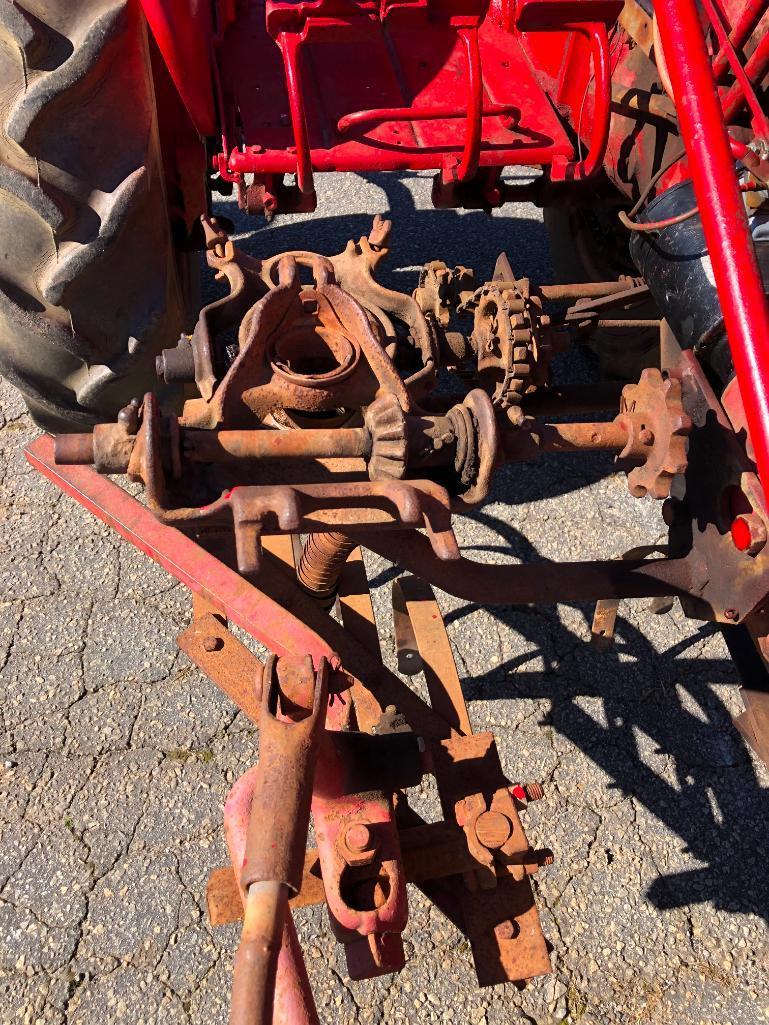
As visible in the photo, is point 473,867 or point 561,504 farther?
point 561,504

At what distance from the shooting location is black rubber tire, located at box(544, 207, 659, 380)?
2666mm

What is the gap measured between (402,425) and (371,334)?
0.72 ft

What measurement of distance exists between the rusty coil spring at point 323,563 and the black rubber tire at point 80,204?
0.63 metres

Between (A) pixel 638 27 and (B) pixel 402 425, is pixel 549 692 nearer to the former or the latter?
(B) pixel 402 425

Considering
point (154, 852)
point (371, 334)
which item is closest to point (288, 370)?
point (371, 334)

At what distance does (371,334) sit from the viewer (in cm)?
122

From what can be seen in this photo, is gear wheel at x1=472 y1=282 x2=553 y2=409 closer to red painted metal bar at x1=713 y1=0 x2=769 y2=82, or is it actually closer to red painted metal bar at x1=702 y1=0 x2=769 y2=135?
red painted metal bar at x1=702 y1=0 x2=769 y2=135

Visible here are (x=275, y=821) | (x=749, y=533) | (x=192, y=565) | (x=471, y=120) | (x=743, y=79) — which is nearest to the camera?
(x=275, y=821)

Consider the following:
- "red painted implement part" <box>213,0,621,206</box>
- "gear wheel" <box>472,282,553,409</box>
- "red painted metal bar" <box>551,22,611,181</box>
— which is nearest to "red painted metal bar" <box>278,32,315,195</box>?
"red painted implement part" <box>213,0,621,206</box>

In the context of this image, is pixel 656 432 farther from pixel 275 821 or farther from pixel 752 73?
pixel 752 73

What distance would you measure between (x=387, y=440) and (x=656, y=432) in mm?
443

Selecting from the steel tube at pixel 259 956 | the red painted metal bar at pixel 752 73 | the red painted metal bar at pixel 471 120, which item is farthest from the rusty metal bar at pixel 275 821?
the red painted metal bar at pixel 752 73

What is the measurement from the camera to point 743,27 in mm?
1646

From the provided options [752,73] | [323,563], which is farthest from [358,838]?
[752,73]
